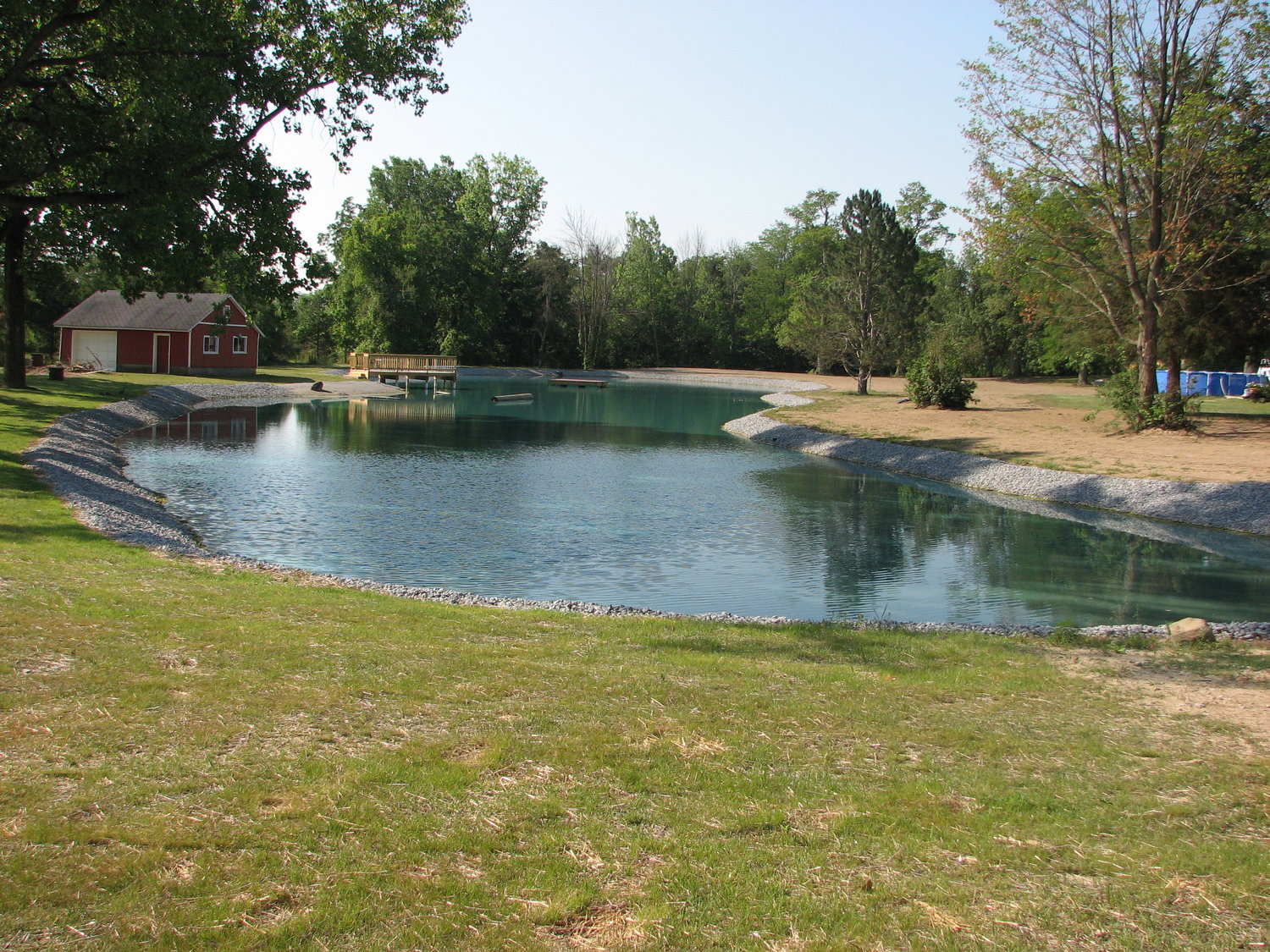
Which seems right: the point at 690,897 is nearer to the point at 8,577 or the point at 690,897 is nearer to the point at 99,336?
the point at 8,577

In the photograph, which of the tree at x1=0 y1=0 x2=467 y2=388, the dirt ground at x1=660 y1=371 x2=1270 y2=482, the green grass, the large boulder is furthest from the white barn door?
the large boulder

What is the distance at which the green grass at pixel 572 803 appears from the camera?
3996 millimetres

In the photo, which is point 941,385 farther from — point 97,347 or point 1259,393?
point 97,347

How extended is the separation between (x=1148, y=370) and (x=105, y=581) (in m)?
33.6

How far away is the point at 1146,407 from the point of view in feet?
109

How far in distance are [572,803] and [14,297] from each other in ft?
108

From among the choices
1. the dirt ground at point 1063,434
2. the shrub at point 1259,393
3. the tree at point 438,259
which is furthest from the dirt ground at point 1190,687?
the tree at point 438,259

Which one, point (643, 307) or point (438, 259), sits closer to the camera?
point (438, 259)

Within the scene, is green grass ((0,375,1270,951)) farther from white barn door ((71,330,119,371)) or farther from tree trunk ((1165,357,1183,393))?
white barn door ((71,330,119,371))

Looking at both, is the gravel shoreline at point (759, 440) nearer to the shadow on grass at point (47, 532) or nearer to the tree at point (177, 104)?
the shadow on grass at point (47, 532)

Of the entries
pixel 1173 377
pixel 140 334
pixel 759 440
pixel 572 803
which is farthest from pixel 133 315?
pixel 572 803

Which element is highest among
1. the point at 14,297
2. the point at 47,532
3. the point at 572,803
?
the point at 14,297

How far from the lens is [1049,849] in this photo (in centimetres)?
484

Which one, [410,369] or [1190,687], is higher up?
[410,369]
